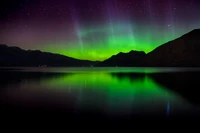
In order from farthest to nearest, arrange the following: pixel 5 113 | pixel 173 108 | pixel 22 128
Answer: pixel 173 108 < pixel 5 113 < pixel 22 128

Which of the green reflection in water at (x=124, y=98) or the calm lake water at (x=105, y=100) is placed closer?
the calm lake water at (x=105, y=100)

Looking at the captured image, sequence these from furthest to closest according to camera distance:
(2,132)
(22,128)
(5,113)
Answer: (5,113), (22,128), (2,132)

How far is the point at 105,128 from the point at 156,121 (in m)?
4.03

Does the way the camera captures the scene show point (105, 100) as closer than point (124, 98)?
Yes

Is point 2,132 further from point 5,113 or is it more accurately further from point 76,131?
point 5,113

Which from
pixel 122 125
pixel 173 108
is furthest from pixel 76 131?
pixel 173 108

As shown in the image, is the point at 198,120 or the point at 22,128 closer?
the point at 22,128

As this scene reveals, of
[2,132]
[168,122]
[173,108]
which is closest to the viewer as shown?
[2,132]

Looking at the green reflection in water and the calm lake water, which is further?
the green reflection in water

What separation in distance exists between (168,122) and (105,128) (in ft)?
15.1

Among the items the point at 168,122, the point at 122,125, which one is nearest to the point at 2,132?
the point at 122,125

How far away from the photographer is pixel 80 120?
48.2 ft

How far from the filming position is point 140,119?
49.9ft

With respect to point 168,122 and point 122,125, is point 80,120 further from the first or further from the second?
point 168,122
